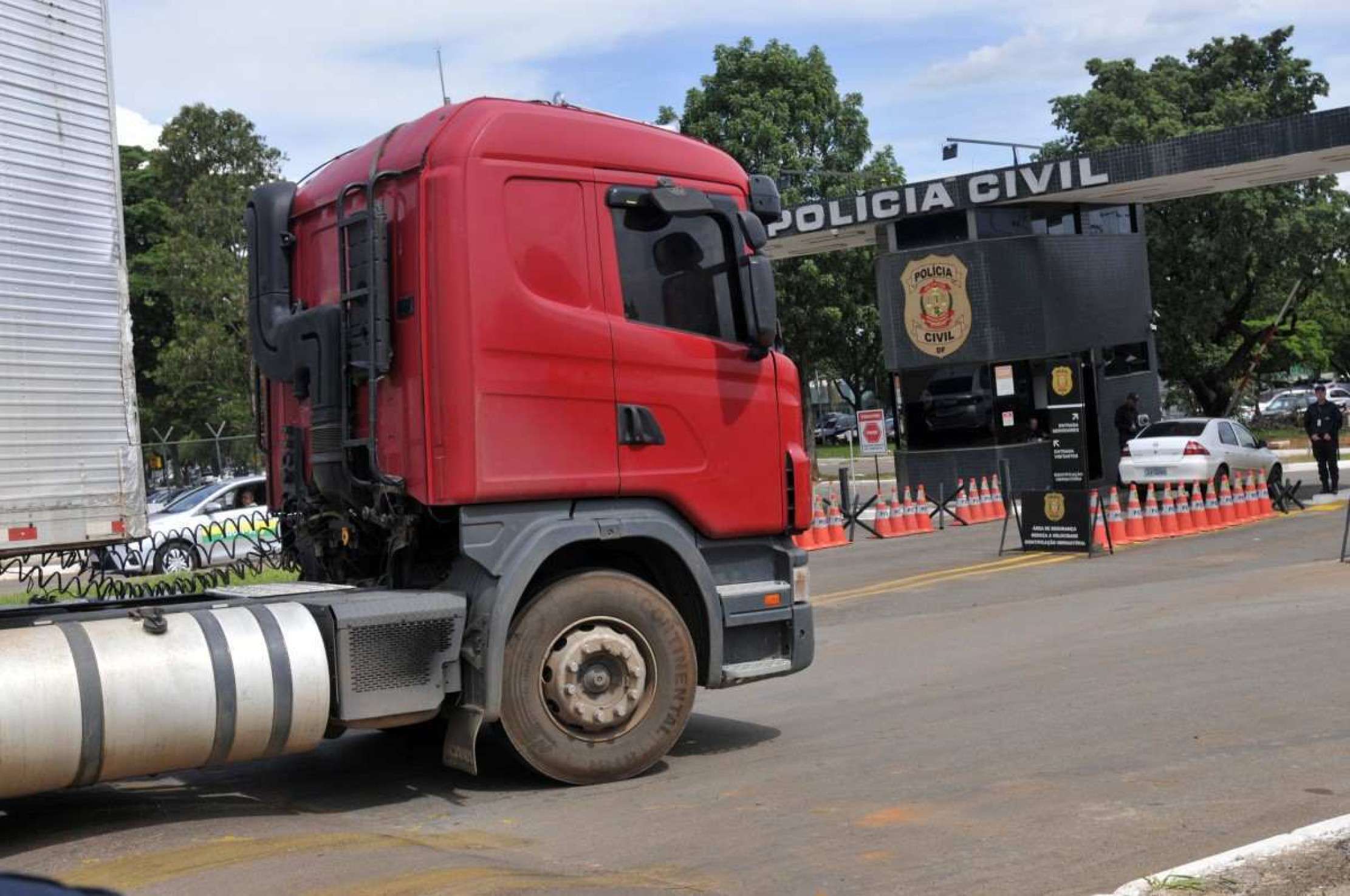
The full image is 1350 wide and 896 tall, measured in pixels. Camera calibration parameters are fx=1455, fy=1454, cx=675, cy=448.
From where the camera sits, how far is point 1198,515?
2094 cm

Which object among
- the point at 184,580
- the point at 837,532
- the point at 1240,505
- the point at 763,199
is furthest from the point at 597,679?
the point at 1240,505

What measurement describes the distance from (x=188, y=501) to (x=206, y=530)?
131 cm

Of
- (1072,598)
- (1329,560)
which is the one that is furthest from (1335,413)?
(1072,598)

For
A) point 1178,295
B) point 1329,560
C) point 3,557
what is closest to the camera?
point 3,557

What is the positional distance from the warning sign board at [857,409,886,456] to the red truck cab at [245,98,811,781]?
17766 millimetres

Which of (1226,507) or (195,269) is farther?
(195,269)

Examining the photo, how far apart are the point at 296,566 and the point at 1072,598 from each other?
8.48 metres

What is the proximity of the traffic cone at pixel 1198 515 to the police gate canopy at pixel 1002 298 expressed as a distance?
633 centimetres

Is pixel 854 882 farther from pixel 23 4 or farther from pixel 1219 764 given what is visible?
pixel 23 4

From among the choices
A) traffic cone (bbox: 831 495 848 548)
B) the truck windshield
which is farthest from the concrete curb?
the truck windshield

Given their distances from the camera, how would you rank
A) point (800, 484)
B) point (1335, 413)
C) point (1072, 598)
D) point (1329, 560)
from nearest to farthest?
1. point (800, 484)
2. point (1072, 598)
3. point (1329, 560)
4. point (1335, 413)

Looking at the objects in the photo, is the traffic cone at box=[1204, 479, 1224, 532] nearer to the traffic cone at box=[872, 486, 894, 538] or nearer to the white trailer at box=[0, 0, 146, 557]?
the traffic cone at box=[872, 486, 894, 538]

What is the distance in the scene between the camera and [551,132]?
738cm

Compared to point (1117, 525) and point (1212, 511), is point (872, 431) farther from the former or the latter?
point (1117, 525)
